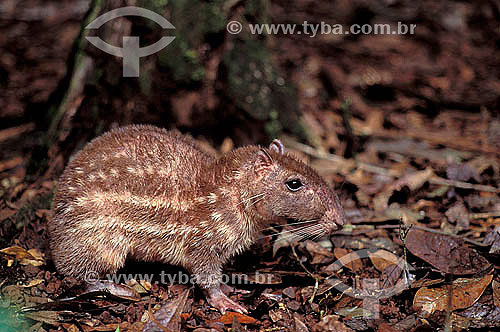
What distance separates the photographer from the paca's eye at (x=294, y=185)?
481 cm

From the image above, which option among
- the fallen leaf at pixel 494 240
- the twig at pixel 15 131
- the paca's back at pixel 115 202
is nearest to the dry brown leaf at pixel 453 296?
Result: the fallen leaf at pixel 494 240

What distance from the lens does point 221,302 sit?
15.4ft

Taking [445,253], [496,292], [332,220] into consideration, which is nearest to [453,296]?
[496,292]

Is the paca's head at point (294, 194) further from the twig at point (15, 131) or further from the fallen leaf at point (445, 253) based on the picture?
the twig at point (15, 131)

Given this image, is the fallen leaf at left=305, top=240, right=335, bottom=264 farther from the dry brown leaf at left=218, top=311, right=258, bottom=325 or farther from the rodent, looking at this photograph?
the dry brown leaf at left=218, top=311, right=258, bottom=325

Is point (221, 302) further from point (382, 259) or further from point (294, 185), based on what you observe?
point (382, 259)

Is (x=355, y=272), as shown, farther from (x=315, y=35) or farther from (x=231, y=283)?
(x=315, y=35)

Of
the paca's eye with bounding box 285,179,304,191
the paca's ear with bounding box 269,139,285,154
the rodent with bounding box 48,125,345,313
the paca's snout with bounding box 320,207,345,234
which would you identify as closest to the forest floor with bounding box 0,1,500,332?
the rodent with bounding box 48,125,345,313

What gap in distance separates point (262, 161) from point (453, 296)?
2055 mm

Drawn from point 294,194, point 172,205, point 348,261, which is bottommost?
point 348,261

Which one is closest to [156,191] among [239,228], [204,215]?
[204,215]

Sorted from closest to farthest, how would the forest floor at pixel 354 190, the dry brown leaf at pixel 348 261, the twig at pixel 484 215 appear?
the forest floor at pixel 354 190 < the dry brown leaf at pixel 348 261 < the twig at pixel 484 215

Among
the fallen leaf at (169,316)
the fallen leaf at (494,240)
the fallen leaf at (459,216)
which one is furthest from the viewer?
the fallen leaf at (459,216)

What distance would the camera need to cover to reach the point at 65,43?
9125mm
